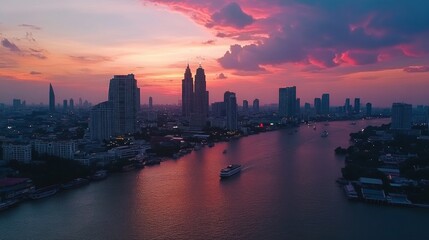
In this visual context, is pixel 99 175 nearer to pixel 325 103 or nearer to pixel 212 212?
Result: pixel 212 212

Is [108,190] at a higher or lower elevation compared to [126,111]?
lower

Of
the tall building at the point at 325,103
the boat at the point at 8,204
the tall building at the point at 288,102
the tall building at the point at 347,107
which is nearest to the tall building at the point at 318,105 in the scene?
the tall building at the point at 325,103

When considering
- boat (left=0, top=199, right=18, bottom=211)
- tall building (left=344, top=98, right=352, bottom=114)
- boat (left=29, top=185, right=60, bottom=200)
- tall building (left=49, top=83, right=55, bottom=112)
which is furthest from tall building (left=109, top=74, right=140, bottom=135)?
tall building (left=344, top=98, right=352, bottom=114)

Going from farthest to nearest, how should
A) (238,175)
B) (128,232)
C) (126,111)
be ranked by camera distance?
(126,111)
(238,175)
(128,232)

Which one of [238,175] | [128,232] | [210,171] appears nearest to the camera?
[128,232]

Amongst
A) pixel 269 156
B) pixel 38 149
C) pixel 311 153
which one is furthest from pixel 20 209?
pixel 311 153

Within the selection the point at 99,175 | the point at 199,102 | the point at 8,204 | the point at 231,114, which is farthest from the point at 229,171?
the point at 199,102

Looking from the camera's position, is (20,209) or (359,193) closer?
(20,209)

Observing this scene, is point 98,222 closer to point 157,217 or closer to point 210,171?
point 157,217
